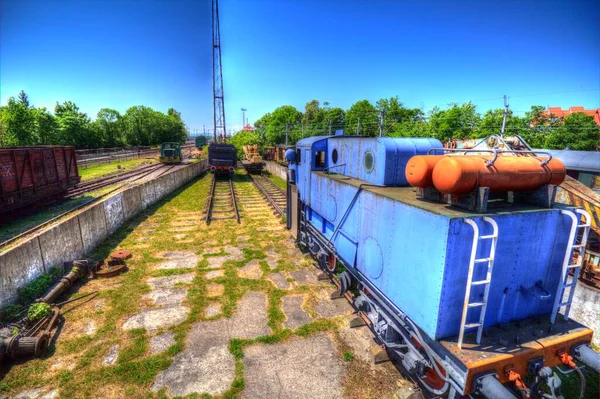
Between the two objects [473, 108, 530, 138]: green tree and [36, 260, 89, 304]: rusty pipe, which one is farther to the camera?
[473, 108, 530, 138]: green tree

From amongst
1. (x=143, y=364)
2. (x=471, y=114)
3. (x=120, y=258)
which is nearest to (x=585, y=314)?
(x=143, y=364)

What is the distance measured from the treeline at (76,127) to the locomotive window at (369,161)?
41.0m

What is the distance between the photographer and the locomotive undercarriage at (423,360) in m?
3.68

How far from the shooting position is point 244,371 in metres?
5.43

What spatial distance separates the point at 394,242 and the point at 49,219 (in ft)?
45.1

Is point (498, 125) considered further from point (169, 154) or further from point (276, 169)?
point (169, 154)

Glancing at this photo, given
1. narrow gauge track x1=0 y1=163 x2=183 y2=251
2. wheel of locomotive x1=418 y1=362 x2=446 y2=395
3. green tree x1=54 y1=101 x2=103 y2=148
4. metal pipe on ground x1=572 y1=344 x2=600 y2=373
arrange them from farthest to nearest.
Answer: green tree x1=54 y1=101 x2=103 y2=148, narrow gauge track x1=0 y1=163 x2=183 y2=251, wheel of locomotive x1=418 y1=362 x2=446 y2=395, metal pipe on ground x1=572 y1=344 x2=600 y2=373

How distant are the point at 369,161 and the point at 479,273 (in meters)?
3.55

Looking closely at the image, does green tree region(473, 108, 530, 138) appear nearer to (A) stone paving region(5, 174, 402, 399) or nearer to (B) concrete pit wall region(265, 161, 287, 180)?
(B) concrete pit wall region(265, 161, 287, 180)

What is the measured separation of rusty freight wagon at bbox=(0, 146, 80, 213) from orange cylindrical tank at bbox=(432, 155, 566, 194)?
14.8 m

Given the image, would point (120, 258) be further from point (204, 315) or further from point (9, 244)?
point (204, 315)

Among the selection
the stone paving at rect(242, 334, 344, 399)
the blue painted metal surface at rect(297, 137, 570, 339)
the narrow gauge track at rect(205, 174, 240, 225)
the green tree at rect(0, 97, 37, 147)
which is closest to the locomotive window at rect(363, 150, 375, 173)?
the blue painted metal surface at rect(297, 137, 570, 339)

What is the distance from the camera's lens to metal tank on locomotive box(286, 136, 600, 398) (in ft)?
12.5

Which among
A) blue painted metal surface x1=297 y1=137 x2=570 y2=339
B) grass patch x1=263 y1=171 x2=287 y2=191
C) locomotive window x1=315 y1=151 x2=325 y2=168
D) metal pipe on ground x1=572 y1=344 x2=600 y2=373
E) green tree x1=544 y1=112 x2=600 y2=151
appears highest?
green tree x1=544 y1=112 x2=600 y2=151
